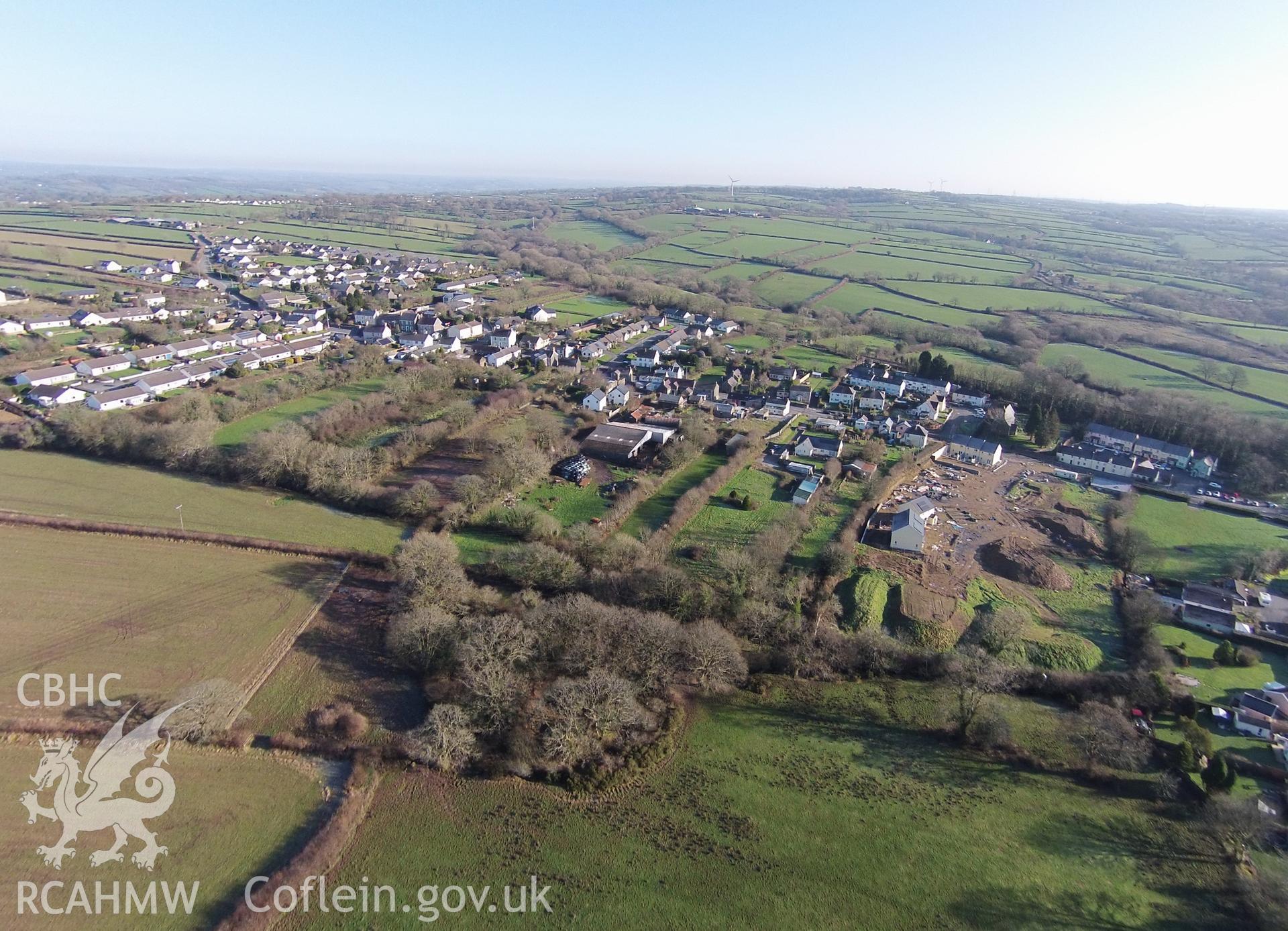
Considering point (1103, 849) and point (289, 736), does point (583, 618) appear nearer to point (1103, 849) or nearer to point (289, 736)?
point (289, 736)

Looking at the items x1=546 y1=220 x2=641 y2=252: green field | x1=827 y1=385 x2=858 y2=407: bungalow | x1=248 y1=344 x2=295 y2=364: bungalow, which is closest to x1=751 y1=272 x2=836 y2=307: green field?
x1=827 y1=385 x2=858 y2=407: bungalow

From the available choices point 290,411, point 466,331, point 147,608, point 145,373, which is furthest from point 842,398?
point 145,373

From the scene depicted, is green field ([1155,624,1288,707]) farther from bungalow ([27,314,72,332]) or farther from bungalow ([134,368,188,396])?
bungalow ([27,314,72,332])

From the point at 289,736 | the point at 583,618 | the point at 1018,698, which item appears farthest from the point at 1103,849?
the point at 289,736

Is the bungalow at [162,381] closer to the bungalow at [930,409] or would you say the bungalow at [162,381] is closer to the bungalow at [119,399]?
the bungalow at [119,399]

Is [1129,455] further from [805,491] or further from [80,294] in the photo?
[80,294]

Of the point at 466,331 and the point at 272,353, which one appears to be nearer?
Answer: the point at 272,353

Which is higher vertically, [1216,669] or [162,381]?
[162,381]
